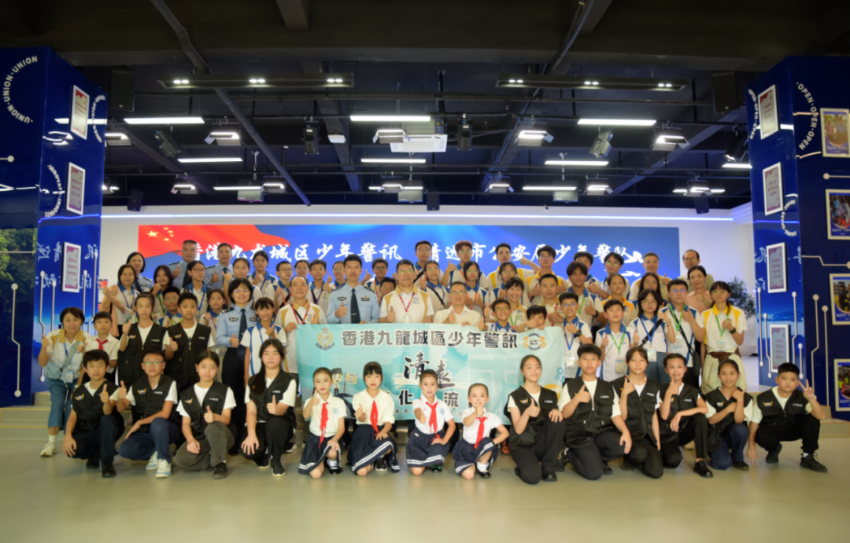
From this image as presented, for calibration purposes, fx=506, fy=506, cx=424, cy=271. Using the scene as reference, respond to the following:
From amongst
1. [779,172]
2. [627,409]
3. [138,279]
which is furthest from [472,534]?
[779,172]

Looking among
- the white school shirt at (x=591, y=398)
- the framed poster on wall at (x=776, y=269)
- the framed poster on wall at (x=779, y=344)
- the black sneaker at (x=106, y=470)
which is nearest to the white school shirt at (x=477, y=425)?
the white school shirt at (x=591, y=398)

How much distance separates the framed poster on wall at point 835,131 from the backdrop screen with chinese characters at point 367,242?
20.3ft

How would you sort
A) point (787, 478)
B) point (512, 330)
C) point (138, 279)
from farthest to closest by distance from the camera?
point (138, 279), point (512, 330), point (787, 478)

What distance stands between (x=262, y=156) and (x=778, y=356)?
424 inches

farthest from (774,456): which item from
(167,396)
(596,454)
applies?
(167,396)

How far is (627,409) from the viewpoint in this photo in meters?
4.18

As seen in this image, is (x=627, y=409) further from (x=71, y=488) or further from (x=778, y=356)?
(x=71, y=488)

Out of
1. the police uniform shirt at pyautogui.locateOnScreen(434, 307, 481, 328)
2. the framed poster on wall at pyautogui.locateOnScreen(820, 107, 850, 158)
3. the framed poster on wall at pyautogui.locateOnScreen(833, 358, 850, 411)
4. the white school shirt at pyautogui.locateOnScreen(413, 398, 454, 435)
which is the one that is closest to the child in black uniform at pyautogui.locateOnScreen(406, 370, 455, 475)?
the white school shirt at pyautogui.locateOnScreen(413, 398, 454, 435)

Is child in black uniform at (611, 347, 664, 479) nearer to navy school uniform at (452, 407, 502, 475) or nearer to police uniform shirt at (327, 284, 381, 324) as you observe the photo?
navy school uniform at (452, 407, 502, 475)

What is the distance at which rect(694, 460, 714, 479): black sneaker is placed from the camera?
398 centimetres

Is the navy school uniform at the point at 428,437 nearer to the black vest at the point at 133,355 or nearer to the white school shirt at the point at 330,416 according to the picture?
the white school shirt at the point at 330,416

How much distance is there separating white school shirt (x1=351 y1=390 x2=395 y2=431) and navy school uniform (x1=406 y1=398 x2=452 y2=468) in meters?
0.21

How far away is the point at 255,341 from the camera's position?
15.3ft

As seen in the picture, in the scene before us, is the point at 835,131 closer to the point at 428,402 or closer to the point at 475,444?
the point at 475,444
